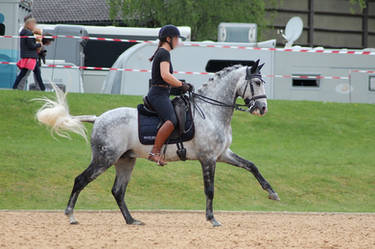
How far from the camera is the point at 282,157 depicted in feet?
55.7

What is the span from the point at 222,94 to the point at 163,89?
92cm

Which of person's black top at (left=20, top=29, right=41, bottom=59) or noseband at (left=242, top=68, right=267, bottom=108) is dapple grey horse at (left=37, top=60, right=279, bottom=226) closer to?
noseband at (left=242, top=68, right=267, bottom=108)

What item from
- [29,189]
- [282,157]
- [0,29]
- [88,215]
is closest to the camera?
[88,215]

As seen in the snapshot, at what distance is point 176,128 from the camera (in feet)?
35.2

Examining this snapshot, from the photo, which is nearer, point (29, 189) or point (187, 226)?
point (187, 226)

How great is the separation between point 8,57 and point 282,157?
8.98 metres

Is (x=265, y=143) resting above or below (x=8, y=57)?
below

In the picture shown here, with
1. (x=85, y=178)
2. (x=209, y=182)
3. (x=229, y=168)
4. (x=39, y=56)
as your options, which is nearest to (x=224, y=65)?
(x=39, y=56)

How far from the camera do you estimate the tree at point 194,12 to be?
117 ft

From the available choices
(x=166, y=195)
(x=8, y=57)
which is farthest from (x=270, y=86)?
(x=166, y=195)

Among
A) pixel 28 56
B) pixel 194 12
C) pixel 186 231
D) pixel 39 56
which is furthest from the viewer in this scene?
pixel 194 12

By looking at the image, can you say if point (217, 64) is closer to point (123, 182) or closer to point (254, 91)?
point (254, 91)

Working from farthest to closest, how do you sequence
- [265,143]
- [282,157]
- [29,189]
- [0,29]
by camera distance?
[0,29] < [265,143] < [282,157] < [29,189]

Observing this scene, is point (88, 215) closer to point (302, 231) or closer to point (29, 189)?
point (29, 189)
